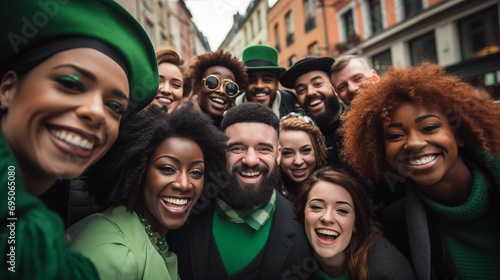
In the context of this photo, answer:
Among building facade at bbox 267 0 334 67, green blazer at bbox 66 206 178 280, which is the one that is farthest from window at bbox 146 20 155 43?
green blazer at bbox 66 206 178 280

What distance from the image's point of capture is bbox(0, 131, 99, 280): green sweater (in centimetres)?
97

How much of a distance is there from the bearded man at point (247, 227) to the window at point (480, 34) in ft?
35.6

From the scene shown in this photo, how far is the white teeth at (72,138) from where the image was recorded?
119 centimetres

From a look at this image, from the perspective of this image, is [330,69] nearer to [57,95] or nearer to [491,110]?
[491,110]

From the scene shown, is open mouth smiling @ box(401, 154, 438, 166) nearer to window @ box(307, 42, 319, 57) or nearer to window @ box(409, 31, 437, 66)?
window @ box(409, 31, 437, 66)

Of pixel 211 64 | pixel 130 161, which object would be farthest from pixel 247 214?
pixel 211 64

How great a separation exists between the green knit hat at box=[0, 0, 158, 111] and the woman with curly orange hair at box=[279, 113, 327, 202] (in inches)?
73.2

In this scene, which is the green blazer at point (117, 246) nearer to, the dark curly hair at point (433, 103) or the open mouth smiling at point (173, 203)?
the open mouth smiling at point (173, 203)

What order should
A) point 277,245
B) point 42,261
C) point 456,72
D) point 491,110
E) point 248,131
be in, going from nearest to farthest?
point 42,261 < point 491,110 < point 277,245 < point 248,131 < point 456,72

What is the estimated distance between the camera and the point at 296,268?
7.88 feet

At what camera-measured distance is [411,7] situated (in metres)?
12.0

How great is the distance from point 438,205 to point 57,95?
2.40m

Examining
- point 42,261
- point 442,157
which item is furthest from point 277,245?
point 42,261

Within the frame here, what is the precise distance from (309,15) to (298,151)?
16911mm
